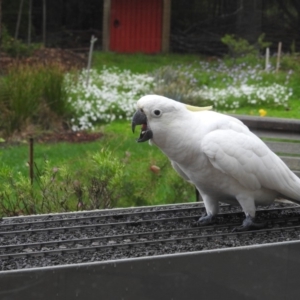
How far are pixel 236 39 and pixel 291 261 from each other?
49.3ft

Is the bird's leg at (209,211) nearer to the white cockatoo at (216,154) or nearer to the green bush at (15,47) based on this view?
the white cockatoo at (216,154)

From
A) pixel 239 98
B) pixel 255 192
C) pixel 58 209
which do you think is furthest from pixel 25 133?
pixel 255 192

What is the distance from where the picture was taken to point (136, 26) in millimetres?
19516

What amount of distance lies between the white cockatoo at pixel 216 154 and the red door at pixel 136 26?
1549 cm

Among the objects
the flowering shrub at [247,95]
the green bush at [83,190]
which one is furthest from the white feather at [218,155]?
the flowering shrub at [247,95]

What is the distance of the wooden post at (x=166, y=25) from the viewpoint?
62.8 feet

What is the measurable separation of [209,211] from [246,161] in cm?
44

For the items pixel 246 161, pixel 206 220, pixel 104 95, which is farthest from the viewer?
pixel 104 95

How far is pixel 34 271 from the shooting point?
3.09 m

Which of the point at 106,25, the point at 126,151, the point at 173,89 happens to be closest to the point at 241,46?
the point at 106,25

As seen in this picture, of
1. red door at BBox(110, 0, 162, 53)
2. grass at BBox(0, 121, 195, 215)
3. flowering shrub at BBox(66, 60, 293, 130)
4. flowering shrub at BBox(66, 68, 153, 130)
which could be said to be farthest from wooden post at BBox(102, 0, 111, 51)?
grass at BBox(0, 121, 195, 215)

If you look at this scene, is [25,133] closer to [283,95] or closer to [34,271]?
[283,95]

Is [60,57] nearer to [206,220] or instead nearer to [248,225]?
[206,220]

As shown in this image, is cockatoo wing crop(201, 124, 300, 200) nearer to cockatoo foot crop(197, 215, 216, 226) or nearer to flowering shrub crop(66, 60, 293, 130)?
cockatoo foot crop(197, 215, 216, 226)
